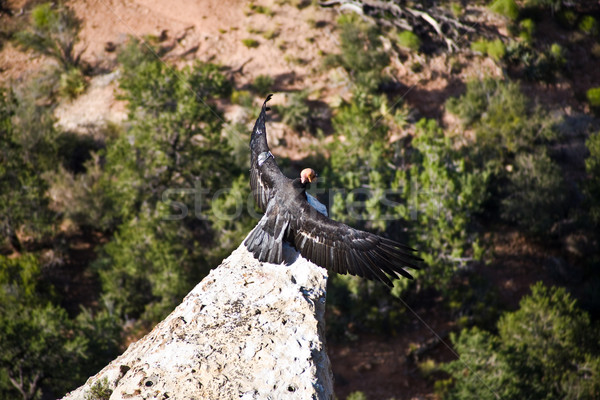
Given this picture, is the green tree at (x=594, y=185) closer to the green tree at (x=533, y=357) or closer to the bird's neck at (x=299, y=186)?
the green tree at (x=533, y=357)

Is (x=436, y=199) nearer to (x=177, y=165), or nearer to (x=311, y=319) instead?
(x=177, y=165)

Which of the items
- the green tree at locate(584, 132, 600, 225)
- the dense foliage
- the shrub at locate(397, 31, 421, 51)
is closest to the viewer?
the dense foliage

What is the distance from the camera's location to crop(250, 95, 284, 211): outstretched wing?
10.5 meters

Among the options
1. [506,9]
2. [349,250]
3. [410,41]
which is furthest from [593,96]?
[349,250]

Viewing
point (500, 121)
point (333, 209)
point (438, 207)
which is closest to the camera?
point (333, 209)

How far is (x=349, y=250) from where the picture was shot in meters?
8.86

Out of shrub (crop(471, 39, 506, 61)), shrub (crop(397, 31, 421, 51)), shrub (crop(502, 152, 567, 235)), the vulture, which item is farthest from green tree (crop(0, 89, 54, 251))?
shrub (crop(471, 39, 506, 61))

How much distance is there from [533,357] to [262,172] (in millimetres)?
11915

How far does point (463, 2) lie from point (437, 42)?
421 centimetres

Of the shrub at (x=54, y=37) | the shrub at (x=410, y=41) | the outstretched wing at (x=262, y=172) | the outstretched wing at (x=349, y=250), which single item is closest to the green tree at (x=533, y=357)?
the outstretched wing at (x=349, y=250)

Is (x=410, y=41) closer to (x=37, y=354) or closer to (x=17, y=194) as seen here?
(x=17, y=194)

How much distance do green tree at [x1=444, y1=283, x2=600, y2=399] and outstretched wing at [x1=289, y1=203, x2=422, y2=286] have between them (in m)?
9.39

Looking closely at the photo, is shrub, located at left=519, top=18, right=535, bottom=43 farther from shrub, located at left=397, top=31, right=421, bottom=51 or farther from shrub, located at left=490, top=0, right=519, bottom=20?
shrub, located at left=397, top=31, right=421, bottom=51

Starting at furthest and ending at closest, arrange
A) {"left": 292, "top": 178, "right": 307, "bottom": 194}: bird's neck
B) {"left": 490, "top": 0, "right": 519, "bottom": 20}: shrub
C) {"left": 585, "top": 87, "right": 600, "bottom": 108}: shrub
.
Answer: {"left": 490, "top": 0, "right": 519, "bottom": 20}: shrub < {"left": 585, "top": 87, "right": 600, "bottom": 108}: shrub < {"left": 292, "top": 178, "right": 307, "bottom": 194}: bird's neck
